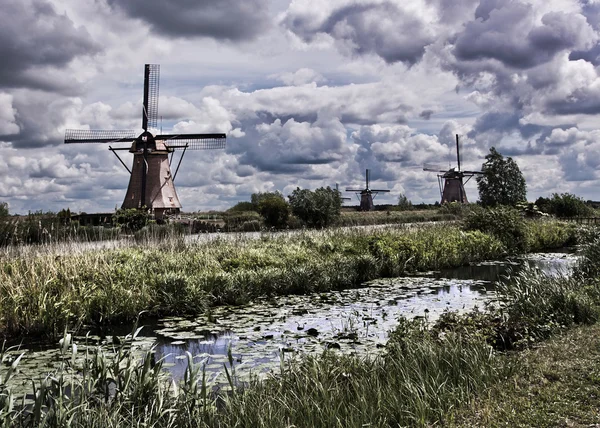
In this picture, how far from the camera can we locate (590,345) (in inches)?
209

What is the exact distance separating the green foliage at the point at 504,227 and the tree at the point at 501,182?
76.4ft

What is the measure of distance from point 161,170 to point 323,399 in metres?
30.0

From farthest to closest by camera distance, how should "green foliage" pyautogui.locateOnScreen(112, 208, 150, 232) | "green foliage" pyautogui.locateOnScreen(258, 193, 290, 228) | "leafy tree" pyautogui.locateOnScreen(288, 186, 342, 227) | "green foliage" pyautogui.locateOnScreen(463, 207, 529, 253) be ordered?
"green foliage" pyautogui.locateOnScreen(258, 193, 290, 228)
"leafy tree" pyautogui.locateOnScreen(288, 186, 342, 227)
"green foliage" pyautogui.locateOnScreen(112, 208, 150, 232)
"green foliage" pyautogui.locateOnScreen(463, 207, 529, 253)

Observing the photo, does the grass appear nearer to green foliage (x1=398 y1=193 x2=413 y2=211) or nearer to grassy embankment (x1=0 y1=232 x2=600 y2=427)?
grassy embankment (x1=0 y1=232 x2=600 y2=427)

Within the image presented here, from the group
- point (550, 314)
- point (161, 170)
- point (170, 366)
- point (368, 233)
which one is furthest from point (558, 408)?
point (161, 170)

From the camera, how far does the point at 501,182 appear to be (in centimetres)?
4478

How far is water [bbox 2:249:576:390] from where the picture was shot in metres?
A: 6.06

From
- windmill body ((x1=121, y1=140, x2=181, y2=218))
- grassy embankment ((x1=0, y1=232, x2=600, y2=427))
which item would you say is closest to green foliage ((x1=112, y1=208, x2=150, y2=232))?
windmill body ((x1=121, y1=140, x2=181, y2=218))

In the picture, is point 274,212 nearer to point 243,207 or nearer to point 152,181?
point 152,181

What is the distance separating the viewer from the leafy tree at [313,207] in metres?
29.3

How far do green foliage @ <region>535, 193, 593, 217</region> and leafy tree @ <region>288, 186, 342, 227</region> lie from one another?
869 inches

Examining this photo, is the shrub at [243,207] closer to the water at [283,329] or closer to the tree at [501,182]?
the tree at [501,182]

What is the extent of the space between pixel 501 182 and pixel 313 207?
2407cm

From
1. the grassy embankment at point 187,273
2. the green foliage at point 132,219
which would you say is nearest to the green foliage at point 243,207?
the green foliage at point 132,219
